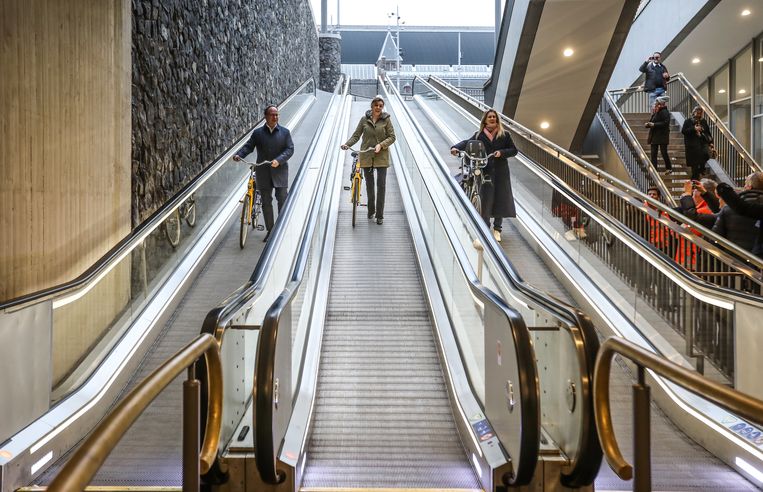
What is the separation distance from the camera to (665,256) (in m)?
4.99

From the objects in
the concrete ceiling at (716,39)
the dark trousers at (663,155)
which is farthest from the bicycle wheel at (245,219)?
the concrete ceiling at (716,39)

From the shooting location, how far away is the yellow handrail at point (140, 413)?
1.29 m

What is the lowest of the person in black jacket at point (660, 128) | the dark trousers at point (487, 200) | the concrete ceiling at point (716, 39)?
the dark trousers at point (487, 200)

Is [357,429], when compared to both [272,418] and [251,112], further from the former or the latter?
[251,112]

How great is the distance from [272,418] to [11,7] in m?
3.47

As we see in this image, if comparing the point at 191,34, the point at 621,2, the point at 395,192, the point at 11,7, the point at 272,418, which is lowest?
the point at 272,418

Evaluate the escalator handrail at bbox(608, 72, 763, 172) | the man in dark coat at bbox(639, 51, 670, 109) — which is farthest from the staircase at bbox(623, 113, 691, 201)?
the man in dark coat at bbox(639, 51, 670, 109)

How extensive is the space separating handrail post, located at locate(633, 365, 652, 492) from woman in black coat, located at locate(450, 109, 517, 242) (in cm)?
549

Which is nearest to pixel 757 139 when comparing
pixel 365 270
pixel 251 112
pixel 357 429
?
pixel 251 112

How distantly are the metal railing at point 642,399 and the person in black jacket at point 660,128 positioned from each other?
1022 centimetres

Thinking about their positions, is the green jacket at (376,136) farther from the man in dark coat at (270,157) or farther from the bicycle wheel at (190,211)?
the bicycle wheel at (190,211)

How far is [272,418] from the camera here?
9.73ft

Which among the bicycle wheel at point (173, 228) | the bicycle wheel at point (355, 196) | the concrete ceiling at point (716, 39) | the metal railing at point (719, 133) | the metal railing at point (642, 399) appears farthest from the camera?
the concrete ceiling at point (716, 39)

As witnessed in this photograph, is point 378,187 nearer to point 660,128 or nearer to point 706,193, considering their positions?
point 706,193
